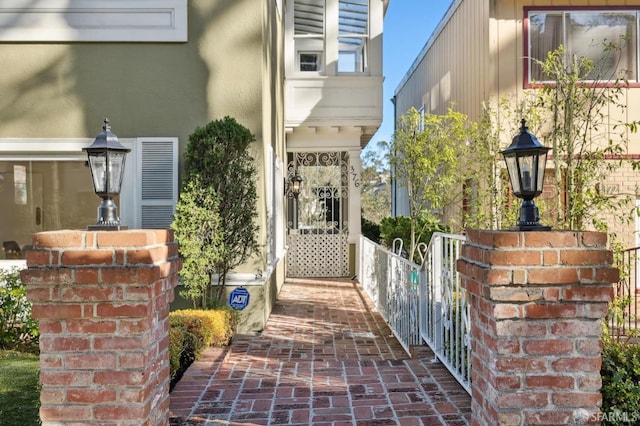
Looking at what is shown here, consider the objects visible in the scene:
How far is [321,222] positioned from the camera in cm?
1223

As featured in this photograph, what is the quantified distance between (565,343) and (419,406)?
1.60m

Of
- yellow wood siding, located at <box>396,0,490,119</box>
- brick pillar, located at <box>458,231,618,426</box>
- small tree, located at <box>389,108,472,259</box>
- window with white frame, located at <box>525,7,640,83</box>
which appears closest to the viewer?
brick pillar, located at <box>458,231,618,426</box>

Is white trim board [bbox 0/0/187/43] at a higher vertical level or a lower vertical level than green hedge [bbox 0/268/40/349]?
higher

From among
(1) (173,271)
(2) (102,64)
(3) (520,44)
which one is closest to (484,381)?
(1) (173,271)

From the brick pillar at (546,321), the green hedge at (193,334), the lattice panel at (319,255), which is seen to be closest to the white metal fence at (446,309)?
the brick pillar at (546,321)

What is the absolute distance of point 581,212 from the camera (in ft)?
14.1

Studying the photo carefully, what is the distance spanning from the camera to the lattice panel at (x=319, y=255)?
1212cm

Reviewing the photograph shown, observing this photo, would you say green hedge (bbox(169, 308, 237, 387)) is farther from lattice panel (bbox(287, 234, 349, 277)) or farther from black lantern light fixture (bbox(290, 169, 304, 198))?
lattice panel (bbox(287, 234, 349, 277))

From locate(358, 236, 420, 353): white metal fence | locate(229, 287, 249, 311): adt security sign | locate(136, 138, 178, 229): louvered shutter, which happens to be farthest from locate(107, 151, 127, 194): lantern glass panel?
locate(229, 287, 249, 311): adt security sign

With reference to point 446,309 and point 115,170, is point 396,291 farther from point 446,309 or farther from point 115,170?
point 115,170

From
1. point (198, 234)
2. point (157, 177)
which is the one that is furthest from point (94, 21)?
point (198, 234)

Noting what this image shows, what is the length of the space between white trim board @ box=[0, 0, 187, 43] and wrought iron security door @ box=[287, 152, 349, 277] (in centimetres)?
570

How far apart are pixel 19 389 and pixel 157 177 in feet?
9.95

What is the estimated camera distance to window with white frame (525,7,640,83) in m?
9.48
